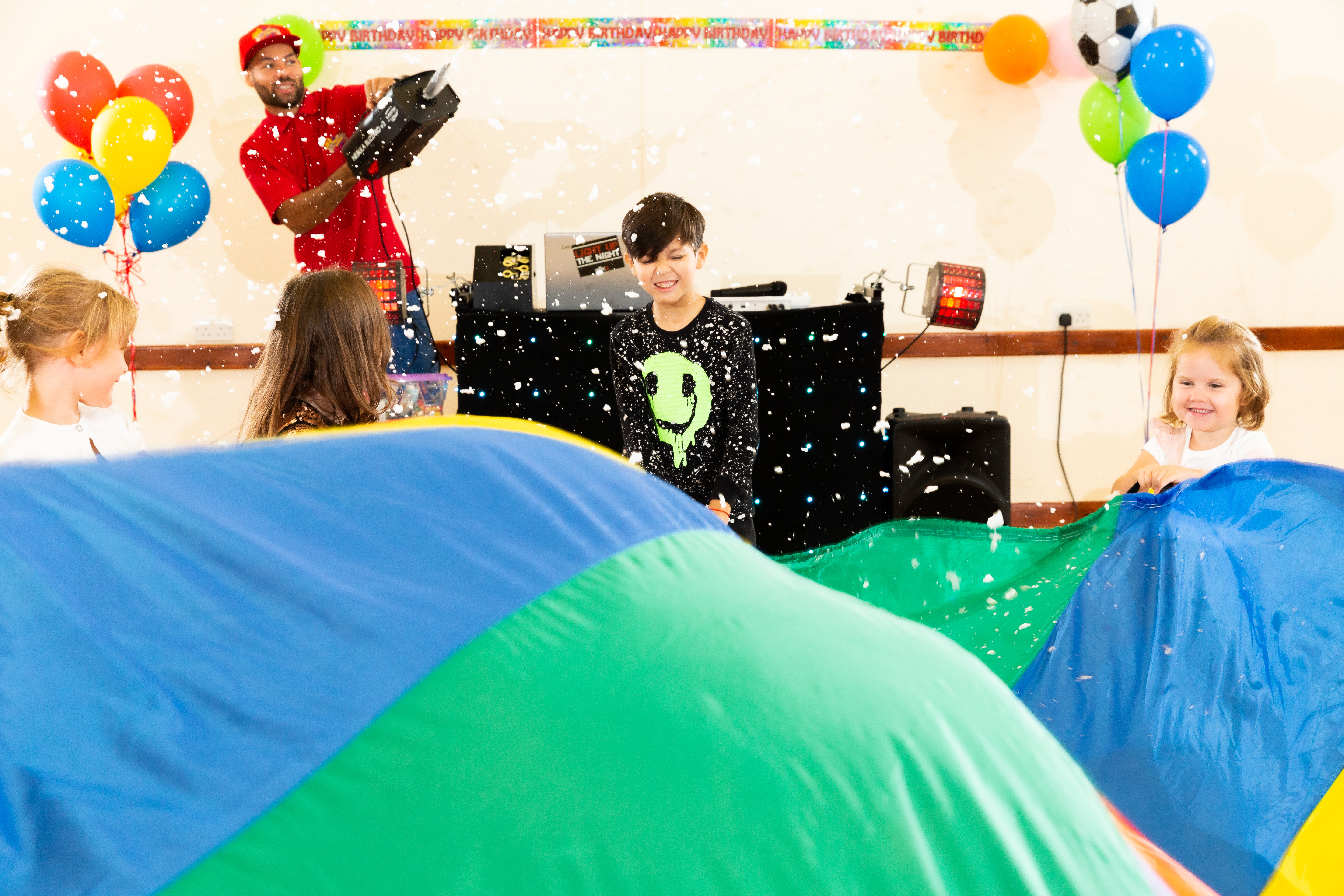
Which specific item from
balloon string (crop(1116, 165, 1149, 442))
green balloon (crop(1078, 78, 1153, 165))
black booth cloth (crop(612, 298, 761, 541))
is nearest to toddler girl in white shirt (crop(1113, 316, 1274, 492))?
black booth cloth (crop(612, 298, 761, 541))

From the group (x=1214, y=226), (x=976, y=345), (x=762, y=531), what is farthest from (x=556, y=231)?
(x=1214, y=226)

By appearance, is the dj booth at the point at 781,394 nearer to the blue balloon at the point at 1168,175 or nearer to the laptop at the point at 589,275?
the laptop at the point at 589,275

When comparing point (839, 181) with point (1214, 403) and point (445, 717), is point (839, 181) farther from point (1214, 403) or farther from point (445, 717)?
point (445, 717)

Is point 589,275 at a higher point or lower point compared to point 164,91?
lower

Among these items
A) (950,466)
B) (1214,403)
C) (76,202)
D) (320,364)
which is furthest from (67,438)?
(950,466)

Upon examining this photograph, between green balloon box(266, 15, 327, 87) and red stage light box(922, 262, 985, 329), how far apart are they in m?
2.45

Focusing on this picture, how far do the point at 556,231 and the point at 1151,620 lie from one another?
2.89 metres

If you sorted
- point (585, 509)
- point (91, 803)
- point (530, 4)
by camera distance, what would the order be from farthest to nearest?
point (530, 4) → point (585, 509) → point (91, 803)

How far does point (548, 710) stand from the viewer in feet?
1.96

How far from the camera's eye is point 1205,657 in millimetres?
1539

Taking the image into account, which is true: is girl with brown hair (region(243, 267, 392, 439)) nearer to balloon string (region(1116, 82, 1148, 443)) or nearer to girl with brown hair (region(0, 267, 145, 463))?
girl with brown hair (region(0, 267, 145, 463))

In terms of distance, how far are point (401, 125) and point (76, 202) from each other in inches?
40.1

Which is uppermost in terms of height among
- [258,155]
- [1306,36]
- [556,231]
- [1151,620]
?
[1306,36]

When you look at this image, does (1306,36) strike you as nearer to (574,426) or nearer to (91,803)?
(574,426)
